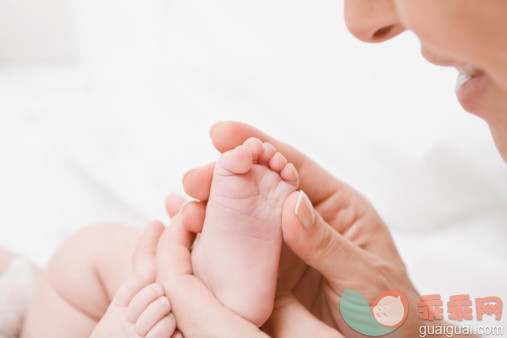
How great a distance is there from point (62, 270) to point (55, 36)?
140cm

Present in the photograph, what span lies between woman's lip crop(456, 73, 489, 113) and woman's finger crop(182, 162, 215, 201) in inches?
15.6

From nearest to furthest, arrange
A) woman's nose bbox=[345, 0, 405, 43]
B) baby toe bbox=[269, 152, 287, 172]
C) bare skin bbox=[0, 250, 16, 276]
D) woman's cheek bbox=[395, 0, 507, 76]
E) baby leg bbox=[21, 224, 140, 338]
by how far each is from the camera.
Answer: woman's cheek bbox=[395, 0, 507, 76], woman's nose bbox=[345, 0, 405, 43], baby toe bbox=[269, 152, 287, 172], baby leg bbox=[21, 224, 140, 338], bare skin bbox=[0, 250, 16, 276]

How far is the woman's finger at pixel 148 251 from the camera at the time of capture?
2.59ft

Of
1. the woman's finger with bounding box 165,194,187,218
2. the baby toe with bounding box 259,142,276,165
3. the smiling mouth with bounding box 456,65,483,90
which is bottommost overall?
the woman's finger with bounding box 165,194,187,218

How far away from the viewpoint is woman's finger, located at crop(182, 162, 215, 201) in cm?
77

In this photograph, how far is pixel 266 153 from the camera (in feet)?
2.50

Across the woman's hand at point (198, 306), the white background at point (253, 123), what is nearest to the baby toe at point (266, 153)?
the woman's hand at point (198, 306)

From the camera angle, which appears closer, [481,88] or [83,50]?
[481,88]

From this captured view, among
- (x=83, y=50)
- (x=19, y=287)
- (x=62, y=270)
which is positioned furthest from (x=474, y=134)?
(x=83, y=50)

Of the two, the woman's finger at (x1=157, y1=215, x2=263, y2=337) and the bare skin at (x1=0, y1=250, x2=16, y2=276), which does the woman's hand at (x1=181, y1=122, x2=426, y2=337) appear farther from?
the bare skin at (x1=0, y1=250, x2=16, y2=276)

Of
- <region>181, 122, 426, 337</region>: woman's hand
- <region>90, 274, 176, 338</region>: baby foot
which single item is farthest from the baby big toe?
<region>181, 122, 426, 337</region>: woman's hand

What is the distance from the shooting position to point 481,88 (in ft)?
2.22

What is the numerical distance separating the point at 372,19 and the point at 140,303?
53 cm

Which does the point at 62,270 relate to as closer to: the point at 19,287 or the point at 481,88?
the point at 19,287
